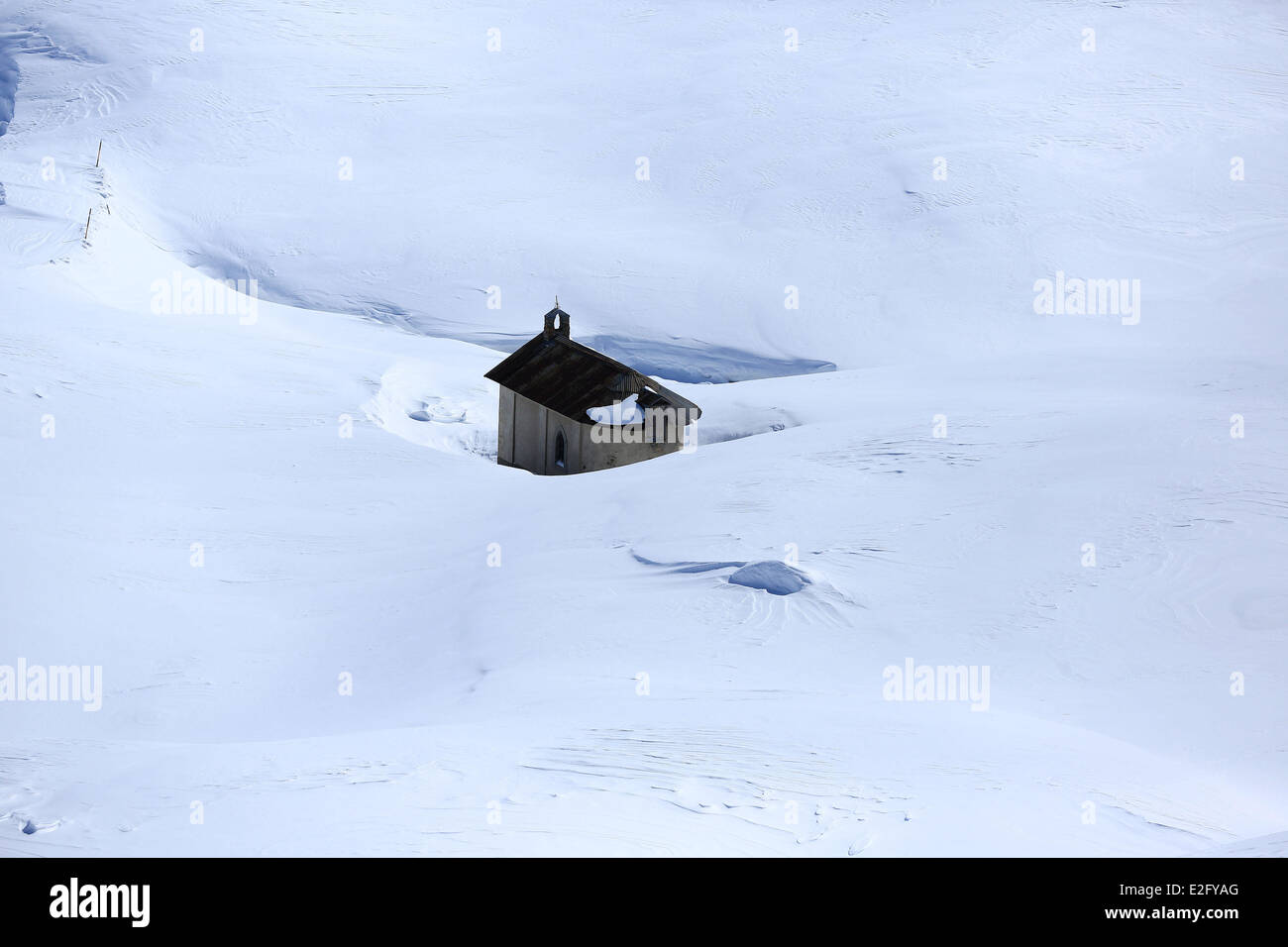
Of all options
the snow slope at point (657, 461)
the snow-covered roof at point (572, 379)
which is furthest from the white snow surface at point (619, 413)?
the snow slope at point (657, 461)

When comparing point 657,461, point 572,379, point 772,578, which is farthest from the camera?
point 572,379

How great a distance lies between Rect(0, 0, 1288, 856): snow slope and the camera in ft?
30.9

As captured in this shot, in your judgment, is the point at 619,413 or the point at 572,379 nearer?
the point at 619,413

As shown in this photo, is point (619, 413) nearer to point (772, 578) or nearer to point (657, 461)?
point (657, 461)

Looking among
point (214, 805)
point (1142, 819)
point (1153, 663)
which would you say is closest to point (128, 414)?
point (214, 805)

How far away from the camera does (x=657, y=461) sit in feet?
68.0

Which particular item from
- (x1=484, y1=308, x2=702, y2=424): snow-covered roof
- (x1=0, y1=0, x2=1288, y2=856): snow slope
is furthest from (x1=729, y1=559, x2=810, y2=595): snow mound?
(x1=484, y1=308, x2=702, y2=424): snow-covered roof

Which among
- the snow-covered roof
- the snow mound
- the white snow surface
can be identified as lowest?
the snow mound

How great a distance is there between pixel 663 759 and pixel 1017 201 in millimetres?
34316

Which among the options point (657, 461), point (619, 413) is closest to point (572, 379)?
point (619, 413)

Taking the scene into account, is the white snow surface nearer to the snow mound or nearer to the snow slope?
the snow slope

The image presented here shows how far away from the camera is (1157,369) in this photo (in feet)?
76.6

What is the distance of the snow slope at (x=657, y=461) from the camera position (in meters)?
9.43

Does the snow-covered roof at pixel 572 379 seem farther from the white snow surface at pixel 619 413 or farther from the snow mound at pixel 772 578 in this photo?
the snow mound at pixel 772 578
